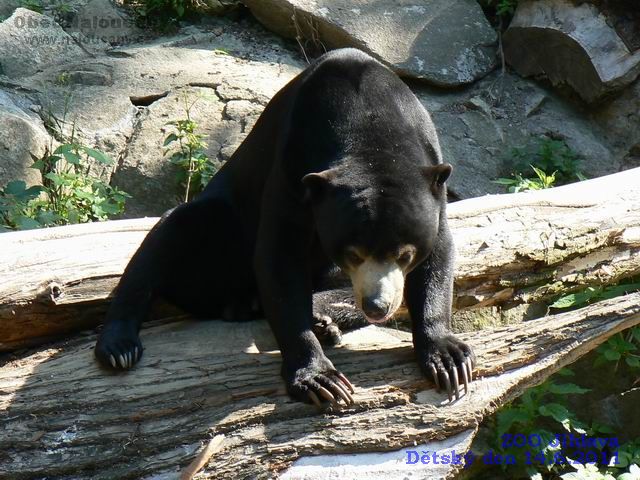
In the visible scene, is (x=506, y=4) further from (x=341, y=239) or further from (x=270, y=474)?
(x=270, y=474)

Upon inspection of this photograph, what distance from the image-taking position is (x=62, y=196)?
684 centimetres

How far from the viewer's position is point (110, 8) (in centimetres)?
898

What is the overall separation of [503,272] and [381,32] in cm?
420

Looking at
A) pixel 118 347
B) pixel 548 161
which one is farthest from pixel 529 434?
pixel 548 161

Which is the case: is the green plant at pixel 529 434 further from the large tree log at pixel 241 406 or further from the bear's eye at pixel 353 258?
the bear's eye at pixel 353 258

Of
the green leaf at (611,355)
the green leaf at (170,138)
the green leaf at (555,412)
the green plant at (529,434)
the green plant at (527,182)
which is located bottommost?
the green plant at (529,434)

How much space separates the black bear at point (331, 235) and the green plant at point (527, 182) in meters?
2.57

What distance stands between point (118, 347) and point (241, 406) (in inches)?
26.9

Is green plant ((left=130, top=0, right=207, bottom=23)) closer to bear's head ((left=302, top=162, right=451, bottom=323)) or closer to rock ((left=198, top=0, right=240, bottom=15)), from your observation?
rock ((left=198, top=0, right=240, bottom=15))

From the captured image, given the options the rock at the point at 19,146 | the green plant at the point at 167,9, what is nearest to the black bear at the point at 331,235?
the rock at the point at 19,146

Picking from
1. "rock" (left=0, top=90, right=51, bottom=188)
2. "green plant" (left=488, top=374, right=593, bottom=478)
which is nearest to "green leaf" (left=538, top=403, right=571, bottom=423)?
"green plant" (left=488, top=374, right=593, bottom=478)

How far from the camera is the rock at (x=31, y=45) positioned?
8086 millimetres

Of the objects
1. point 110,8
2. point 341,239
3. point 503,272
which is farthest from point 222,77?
point 341,239

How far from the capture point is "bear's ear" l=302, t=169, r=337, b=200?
3.83 metres
